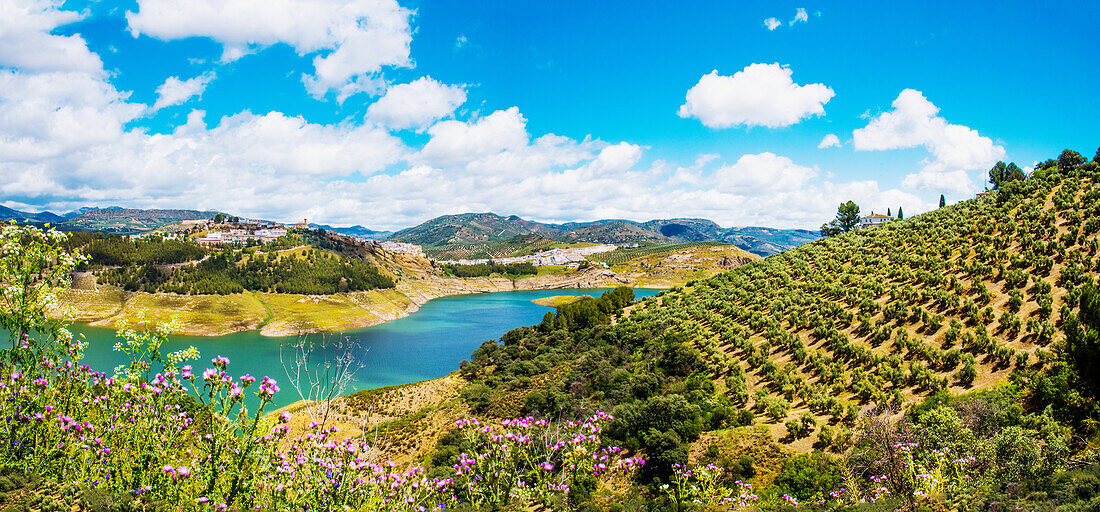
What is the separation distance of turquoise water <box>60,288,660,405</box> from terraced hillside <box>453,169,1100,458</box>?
19695mm

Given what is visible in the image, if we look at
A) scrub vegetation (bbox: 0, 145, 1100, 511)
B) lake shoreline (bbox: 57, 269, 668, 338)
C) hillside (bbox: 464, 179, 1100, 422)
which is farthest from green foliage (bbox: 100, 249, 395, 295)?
hillside (bbox: 464, 179, 1100, 422)

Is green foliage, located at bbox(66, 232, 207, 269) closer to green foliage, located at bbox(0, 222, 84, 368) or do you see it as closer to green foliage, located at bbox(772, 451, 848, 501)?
green foliage, located at bbox(0, 222, 84, 368)

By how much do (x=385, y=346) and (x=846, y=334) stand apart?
69956 millimetres

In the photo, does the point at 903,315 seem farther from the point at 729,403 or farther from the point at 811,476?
the point at 811,476

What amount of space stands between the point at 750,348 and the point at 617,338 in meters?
18.6

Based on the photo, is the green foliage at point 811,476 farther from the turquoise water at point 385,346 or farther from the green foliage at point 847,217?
the green foliage at point 847,217


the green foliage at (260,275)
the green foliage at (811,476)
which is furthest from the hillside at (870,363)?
the green foliage at (260,275)

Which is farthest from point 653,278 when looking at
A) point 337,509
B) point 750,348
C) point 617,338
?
point 337,509

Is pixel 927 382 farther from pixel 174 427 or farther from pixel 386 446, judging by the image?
pixel 386 446

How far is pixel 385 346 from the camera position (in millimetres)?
80812

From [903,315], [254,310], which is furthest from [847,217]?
[254,310]

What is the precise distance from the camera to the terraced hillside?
20.9 meters

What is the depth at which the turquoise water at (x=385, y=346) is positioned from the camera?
60812mm

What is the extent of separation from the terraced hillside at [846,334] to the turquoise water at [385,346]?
775 inches
